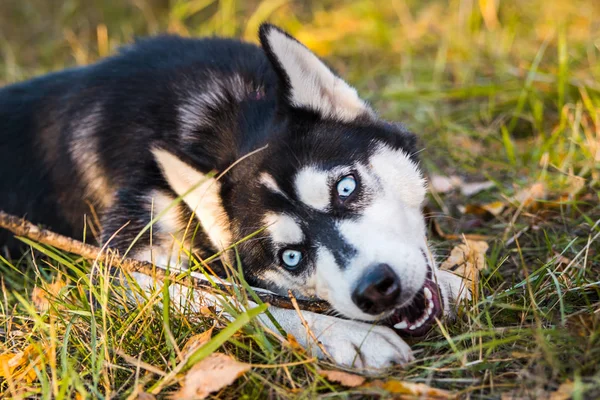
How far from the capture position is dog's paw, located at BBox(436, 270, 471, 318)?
8.68 ft

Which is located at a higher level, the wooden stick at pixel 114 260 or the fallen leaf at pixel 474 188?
the wooden stick at pixel 114 260

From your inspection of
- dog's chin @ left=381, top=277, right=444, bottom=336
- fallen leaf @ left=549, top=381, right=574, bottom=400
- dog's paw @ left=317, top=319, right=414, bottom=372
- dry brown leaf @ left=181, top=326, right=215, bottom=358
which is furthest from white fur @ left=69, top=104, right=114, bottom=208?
fallen leaf @ left=549, top=381, right=574, bottom=400

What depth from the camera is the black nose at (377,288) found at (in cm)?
239

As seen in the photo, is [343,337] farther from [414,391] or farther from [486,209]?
[486,209]

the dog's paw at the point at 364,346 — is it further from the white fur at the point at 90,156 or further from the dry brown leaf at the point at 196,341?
the white fur at the point at 90,156

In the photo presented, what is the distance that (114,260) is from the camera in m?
2.73

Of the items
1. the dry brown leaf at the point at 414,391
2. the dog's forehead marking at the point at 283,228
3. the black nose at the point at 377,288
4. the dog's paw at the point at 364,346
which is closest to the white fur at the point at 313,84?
the dog's forehead marking at the point at 283,228

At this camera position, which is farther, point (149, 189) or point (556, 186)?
point (556, 186)

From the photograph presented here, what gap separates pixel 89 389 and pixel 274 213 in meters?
0.99

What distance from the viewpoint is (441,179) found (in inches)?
166

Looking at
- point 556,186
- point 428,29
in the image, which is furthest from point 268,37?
point 428,29

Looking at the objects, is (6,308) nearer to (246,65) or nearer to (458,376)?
(246,65)

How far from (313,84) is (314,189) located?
0.57 metres

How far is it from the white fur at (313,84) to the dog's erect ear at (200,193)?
1.78 ft
